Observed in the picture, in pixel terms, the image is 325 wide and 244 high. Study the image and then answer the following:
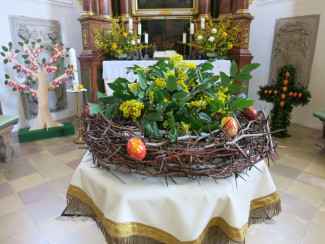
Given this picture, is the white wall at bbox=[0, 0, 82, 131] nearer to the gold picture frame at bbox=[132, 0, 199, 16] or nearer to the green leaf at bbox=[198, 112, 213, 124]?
the gold picture frame at bbox=[132, 0, 199, 16]

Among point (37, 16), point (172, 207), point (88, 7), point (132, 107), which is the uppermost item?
point (88, 7)

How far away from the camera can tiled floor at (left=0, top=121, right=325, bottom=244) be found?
1838 millimetres

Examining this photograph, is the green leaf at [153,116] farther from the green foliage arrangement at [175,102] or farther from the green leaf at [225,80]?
the green leaf at [225,80]

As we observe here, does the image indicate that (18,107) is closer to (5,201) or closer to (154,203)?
(5,201)

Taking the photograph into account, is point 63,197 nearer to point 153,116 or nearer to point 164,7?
point 153,116

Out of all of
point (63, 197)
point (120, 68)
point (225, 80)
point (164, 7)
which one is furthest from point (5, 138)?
point (164, 7)

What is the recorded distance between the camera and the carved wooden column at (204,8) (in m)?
4.55

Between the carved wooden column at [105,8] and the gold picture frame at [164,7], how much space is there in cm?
47

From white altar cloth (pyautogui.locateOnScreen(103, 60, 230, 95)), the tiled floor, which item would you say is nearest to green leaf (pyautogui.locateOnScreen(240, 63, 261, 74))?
the tiled floor

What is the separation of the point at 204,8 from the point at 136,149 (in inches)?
178

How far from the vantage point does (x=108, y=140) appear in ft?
2.94

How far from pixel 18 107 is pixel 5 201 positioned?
8.39 ft

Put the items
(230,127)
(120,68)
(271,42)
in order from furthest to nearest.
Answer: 1. (271,42)
2. (120,68)
3. (230,127)

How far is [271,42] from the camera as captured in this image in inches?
188
